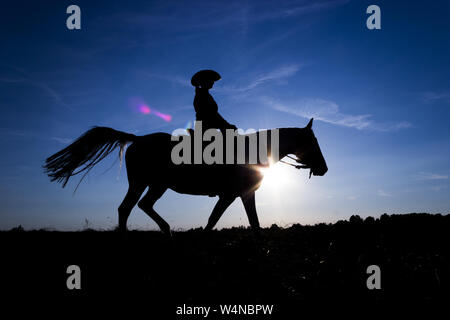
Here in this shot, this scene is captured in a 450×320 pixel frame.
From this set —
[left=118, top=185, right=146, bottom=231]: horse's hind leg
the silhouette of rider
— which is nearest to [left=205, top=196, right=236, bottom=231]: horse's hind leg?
the silhouette of rider

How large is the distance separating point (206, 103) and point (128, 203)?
314 centimetres

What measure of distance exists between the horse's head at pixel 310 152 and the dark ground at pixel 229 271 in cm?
232

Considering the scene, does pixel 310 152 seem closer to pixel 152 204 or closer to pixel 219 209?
pixel 219 209

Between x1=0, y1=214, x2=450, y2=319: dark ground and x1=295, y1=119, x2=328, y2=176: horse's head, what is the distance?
91.4 inches

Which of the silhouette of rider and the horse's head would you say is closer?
the silhouette of rider

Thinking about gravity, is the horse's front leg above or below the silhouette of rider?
below

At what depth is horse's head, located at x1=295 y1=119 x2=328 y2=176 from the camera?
8805 mm

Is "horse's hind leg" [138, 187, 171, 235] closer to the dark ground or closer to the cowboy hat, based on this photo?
the dark ground

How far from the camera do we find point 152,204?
8195 mm

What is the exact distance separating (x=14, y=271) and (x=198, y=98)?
542 cm

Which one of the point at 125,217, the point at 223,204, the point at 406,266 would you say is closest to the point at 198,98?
the point at 223,204

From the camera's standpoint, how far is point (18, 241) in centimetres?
682

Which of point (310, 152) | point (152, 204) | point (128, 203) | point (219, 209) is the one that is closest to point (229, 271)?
point (219, 209)
